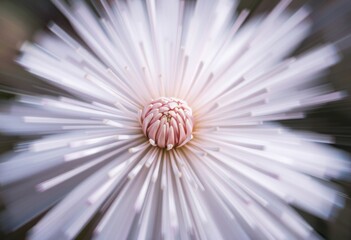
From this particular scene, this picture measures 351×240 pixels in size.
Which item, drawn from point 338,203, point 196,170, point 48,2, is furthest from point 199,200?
point 48,2

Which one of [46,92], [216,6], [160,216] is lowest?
[160,216]

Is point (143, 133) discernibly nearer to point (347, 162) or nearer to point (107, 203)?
point (107, 203)

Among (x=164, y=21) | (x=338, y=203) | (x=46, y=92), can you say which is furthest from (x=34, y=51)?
(x=338, y=203)

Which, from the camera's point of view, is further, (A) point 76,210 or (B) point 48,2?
(B) point 48,2

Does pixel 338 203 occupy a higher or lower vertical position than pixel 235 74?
lower
